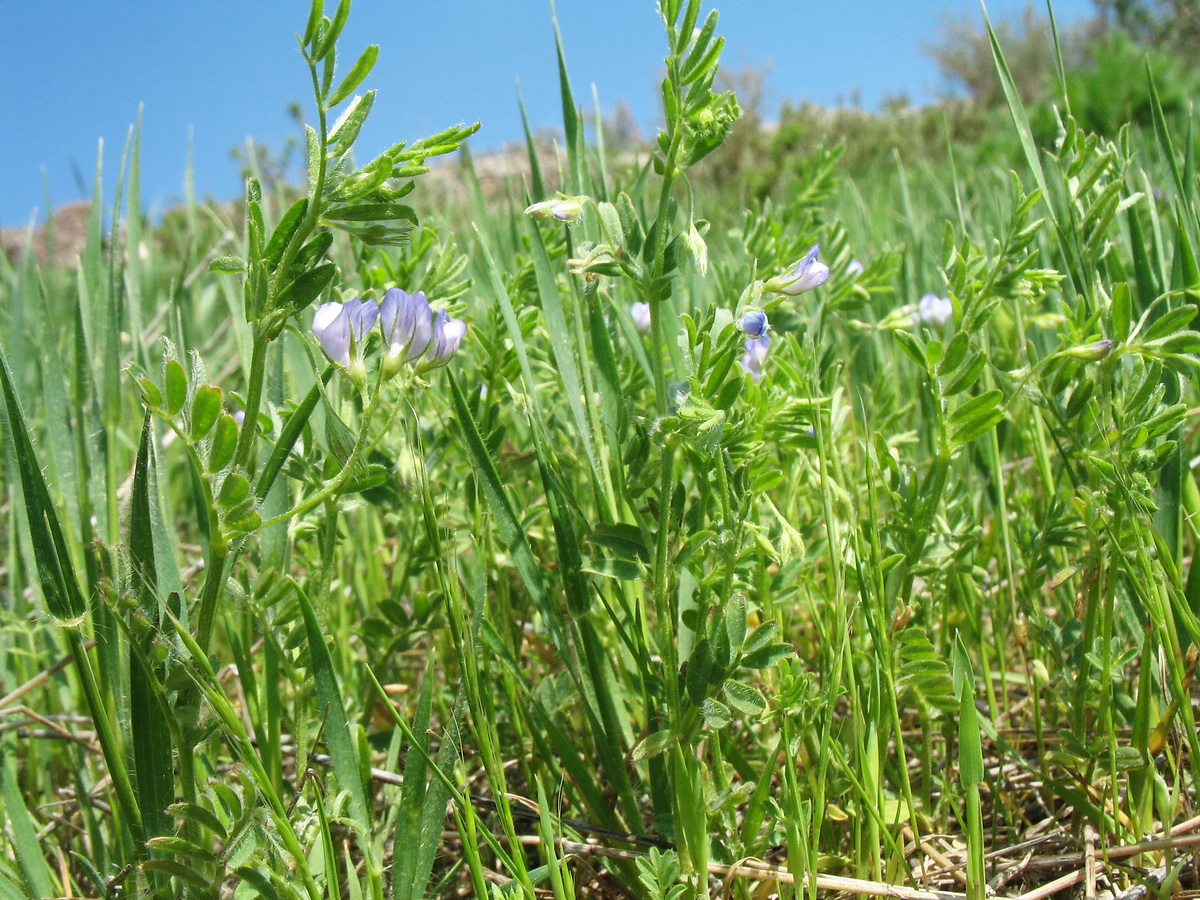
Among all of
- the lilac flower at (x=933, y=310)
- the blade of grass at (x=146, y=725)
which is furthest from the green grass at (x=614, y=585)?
the lilac flower at (x=933, y=310)

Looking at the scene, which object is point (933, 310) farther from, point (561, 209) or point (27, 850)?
point (27, 850)

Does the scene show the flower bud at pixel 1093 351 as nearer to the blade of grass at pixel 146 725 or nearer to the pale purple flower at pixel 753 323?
the pale purple flower at pixel 753 323

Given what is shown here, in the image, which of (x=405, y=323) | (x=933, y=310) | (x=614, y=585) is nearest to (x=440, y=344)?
(x=405, y=323)

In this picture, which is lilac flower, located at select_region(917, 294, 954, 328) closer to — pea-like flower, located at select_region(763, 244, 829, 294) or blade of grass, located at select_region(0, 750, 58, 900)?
pea-like flower, located at select_region(763, 244, 829, 294)

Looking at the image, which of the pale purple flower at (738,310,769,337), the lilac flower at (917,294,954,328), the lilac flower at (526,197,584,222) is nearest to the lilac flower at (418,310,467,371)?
the lilac flower at (526,197,584,222)

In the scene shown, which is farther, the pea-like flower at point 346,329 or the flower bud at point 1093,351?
the flower bud at point 1093,351

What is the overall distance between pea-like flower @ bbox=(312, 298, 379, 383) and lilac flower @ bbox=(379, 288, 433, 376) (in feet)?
0.05

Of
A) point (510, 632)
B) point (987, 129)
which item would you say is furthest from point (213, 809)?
point (987, 129)

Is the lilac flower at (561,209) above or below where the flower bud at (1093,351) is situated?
above

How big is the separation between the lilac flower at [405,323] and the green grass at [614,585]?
1.7 inches

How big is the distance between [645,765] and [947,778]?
32 centimetres

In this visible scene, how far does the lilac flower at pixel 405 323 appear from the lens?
70 cm

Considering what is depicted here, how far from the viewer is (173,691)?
2.28 feet

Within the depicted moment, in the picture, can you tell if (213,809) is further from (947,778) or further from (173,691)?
(947,778)
